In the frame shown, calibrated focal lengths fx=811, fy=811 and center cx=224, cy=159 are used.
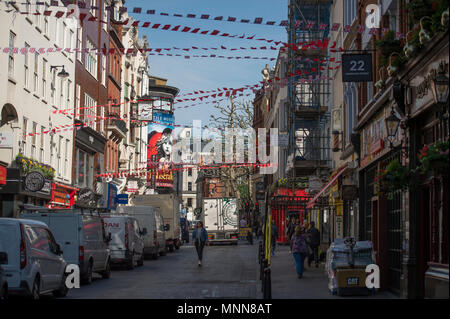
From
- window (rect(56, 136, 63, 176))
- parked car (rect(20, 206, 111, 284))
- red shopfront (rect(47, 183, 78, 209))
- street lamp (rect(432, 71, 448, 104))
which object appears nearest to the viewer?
street lamp (rect(432, 71, 448, 104))

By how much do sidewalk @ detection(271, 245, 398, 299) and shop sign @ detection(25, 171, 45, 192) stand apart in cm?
1014

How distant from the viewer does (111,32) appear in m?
57.0

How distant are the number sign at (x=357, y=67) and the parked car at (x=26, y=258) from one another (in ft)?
25.7

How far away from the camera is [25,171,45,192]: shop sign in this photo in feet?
107

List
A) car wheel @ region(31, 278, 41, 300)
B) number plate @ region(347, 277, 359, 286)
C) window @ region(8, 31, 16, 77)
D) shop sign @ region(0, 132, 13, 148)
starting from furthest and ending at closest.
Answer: window @ region(8, 31, 16, 77), shop sign @ region(0, 132, 13, 148), number plate @ region(347, 277, 359, 286), car wheel @ region(31, 278, 41, 300)

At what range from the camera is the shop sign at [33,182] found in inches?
1286

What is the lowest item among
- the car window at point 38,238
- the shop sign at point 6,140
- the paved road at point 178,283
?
the paved road at point 178,283

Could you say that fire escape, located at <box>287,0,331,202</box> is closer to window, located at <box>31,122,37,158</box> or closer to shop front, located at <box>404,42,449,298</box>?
window, located at <box>31,122,37,158</box>

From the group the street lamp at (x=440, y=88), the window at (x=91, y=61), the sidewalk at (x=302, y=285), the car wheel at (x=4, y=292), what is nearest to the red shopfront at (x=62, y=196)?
the window at (x=91, y=61)

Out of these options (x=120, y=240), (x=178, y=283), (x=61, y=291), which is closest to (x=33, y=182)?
(x=120, y=240)

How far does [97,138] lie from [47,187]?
45.8 ft

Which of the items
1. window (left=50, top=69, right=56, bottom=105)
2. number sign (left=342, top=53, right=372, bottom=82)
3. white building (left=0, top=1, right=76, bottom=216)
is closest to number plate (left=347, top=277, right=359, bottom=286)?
number sign (left=342, top=53, right=372, bottom=82)

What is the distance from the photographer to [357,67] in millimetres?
19156

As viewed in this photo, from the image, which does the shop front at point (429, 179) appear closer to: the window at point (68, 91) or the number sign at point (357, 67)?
the number sign at point (357, 67)
